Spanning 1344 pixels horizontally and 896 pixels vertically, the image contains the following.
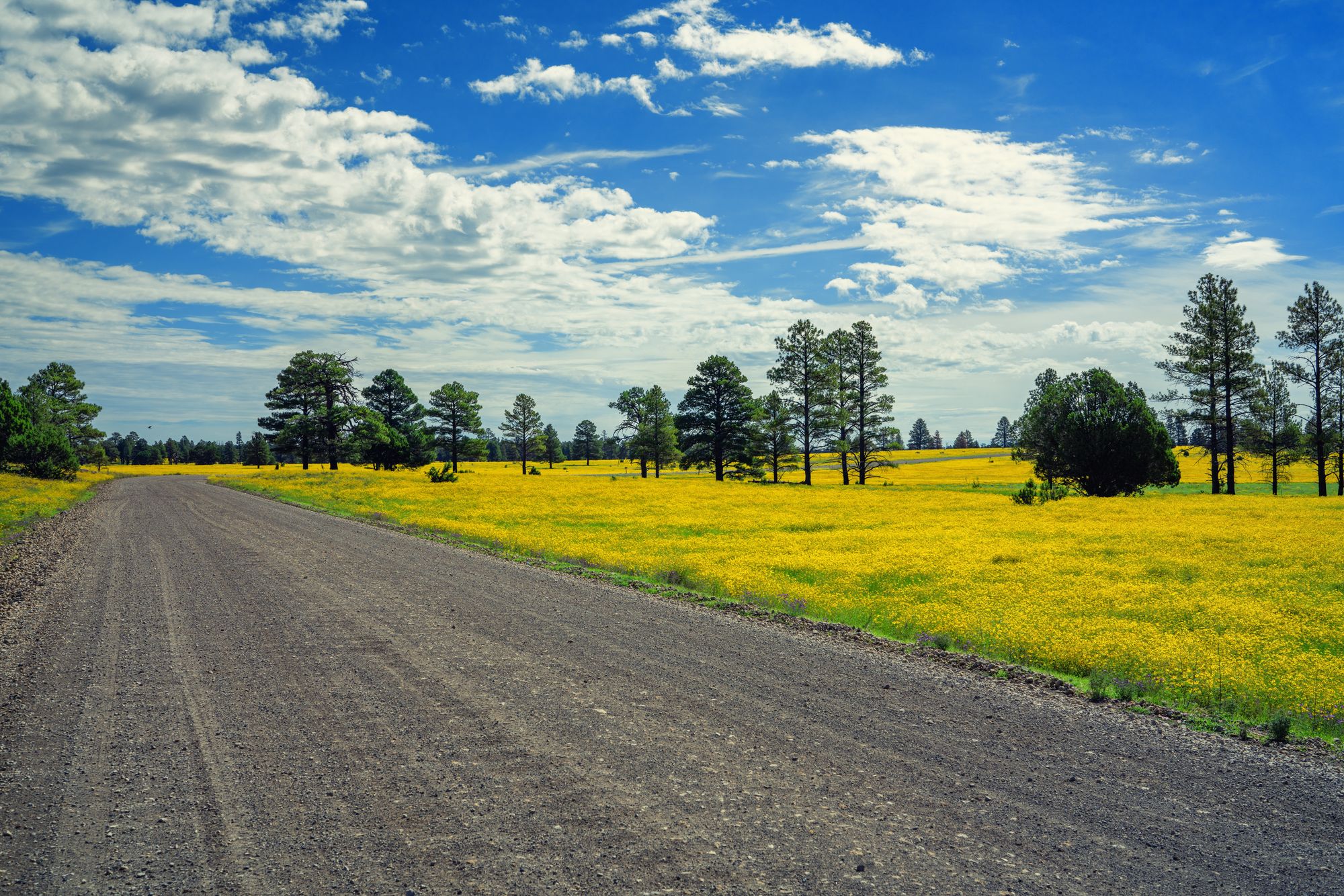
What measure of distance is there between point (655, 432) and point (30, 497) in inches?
2440

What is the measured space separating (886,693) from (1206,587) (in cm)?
1288

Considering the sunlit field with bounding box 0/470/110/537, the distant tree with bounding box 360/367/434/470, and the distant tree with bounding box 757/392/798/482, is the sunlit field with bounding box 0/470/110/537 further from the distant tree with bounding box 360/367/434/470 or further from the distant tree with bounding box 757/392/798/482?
the distant tree with bounding box 757/392/798/482

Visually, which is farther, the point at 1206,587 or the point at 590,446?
the point at 590,446

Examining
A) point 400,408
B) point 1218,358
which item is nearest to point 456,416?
point 400,408

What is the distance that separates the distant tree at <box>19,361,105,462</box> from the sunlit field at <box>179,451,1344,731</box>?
6320 cm

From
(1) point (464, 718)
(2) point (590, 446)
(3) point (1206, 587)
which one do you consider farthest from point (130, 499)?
(2) point (590, 446)

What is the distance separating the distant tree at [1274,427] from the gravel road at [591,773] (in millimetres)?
59789

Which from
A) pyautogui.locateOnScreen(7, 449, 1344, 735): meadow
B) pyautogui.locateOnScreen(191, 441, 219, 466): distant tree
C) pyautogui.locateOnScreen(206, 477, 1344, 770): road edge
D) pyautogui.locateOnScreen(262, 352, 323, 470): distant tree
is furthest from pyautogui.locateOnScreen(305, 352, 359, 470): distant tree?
pyautogui.locateOnScreen(191, 441, 219, 466): distant tree

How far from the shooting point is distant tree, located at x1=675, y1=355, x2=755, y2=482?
78.8m

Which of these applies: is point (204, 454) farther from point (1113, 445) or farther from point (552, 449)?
point (1113, 445)

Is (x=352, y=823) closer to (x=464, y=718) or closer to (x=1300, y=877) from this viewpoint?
(x=464, y=718)

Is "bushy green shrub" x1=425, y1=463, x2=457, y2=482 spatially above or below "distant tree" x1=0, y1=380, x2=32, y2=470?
below

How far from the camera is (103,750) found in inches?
266

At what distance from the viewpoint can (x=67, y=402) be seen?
86875 mm
